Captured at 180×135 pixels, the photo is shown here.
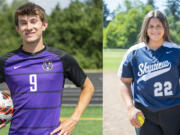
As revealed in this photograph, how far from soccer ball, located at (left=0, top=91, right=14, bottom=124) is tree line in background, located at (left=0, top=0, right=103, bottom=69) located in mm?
22480

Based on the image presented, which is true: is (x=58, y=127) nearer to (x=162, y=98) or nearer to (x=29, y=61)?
(x=29, y=61)

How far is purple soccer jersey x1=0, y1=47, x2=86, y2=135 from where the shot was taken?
204 cm

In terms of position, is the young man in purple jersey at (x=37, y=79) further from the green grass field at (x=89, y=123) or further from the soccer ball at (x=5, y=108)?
the green grass field at (x=89, y=123)

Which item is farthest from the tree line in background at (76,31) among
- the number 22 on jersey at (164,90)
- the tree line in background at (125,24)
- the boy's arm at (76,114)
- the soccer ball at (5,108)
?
the boy's arm at (76,114)

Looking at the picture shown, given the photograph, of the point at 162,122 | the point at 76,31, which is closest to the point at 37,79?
the point at 162,122

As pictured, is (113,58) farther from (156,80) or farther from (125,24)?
(156,80)

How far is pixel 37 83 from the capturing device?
6.78 feet

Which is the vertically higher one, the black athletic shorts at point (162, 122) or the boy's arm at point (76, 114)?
the boy's arm at point (76, 114)

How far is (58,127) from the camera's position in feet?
6.74

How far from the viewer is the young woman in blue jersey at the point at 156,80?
8.43 feet

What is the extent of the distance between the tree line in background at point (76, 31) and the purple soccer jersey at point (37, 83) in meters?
22.6

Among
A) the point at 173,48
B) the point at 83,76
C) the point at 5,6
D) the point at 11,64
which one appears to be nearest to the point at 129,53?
the point at 173,48

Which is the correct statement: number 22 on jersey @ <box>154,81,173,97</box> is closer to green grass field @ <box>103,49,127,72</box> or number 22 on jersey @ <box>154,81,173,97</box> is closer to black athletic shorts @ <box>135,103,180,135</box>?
black athletic shorts @ <box>135,103,180,135</box>

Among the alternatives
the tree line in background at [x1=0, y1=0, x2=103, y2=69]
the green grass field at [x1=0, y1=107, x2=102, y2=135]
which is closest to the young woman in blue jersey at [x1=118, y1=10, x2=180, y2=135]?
the green grass field at [x1=0, y1=107, x2=102, y2=135]
